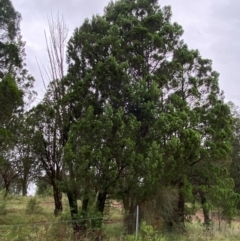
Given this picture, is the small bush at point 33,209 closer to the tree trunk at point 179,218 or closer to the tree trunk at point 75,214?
the tree trunk at point 75,214

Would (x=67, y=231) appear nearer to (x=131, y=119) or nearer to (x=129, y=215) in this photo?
(x=129, y=215)

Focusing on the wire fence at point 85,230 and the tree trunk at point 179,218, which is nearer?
the wire fence at point 85,230

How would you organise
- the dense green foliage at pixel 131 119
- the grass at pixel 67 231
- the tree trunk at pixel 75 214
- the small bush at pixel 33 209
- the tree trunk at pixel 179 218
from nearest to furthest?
1. the grass at pixel 67 231
2. the tree trunk at pixel 75 214
3. the dense green foliage at pixel 131 119
4. the tree trunk at pixel 179 218
5. the small bush at pixel 33 209

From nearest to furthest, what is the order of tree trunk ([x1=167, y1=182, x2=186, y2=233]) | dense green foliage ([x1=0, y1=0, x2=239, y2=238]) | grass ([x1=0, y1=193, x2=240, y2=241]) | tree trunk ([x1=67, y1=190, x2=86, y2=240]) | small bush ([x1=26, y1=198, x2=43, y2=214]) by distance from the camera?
grass ([x1=0, y1=193, x2=240, y2=241]) → tree trunk ([x1=67, y1=190, x2=86, y2=240]) → dense green foliage ([x1=0, y1=0, x2=239, y2=238]) → tree trunk ([x1=167, y1=182, x2=186, y2=233]) → small bush ([x1=26, y1=198, x2=43, y2=214])

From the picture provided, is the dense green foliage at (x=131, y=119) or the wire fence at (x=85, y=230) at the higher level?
the dense green foliage at (x=131, y=119)

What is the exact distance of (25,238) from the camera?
7496 mm

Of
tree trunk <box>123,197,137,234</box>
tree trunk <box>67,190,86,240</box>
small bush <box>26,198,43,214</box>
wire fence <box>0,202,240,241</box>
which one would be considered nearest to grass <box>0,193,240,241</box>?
wire fence <box>0,202,240,241</box>

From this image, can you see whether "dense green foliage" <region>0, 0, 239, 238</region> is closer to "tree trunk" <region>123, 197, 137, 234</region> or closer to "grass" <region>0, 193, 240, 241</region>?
"tree trunk" <region>123, 197, 137, 234</region>

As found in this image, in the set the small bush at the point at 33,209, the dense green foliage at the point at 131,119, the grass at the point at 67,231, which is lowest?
the grass at the point at 67,231

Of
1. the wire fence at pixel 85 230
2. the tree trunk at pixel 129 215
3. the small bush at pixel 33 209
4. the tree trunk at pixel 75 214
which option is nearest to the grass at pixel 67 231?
the wire fence at pixel 85 230

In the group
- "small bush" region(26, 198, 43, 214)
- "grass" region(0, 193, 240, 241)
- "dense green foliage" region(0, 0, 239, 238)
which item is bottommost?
"grass" region(0, 193, 240, 241)

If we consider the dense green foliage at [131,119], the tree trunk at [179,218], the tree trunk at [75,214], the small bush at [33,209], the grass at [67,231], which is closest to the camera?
the grass at [67,231]

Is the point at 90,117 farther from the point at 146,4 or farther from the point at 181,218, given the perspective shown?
the point at 181,218

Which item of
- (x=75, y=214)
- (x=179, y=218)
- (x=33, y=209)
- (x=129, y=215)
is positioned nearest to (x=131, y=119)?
(x=129, y=215)
